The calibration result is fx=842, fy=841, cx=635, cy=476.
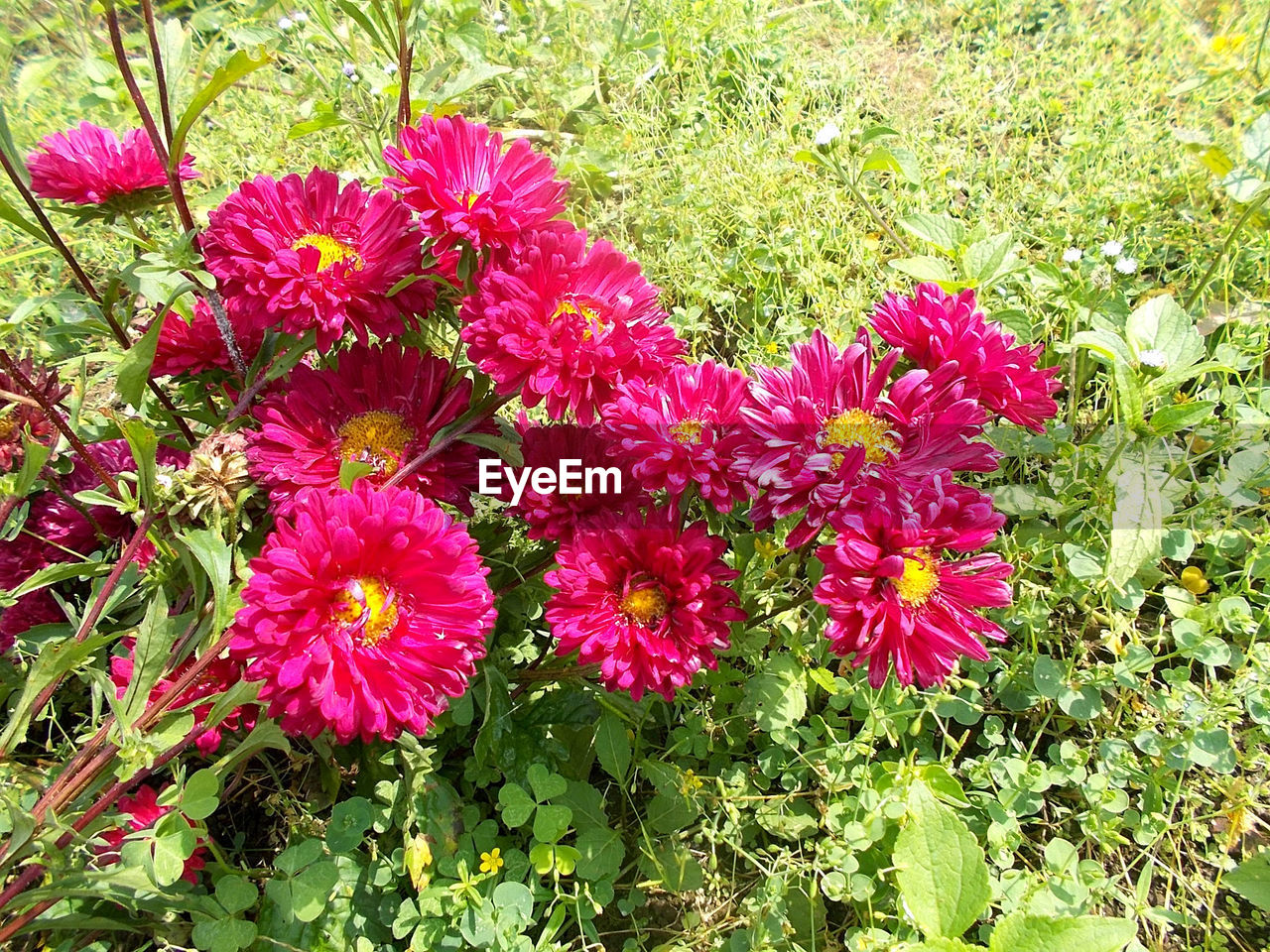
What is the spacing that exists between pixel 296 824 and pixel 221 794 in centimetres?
14

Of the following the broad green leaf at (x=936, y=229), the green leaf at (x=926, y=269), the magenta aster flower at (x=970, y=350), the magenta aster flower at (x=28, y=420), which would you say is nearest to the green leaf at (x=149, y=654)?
the magenta aster flower at (x=28, y=420)

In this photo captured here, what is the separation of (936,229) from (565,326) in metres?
0.99

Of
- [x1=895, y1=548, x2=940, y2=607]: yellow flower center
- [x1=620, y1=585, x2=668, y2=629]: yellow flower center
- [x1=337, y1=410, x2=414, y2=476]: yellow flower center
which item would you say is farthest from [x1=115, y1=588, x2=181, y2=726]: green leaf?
[x1=895, y1=548, x2=940, y2=607]: yellow flower center

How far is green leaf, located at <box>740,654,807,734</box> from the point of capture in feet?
4.37

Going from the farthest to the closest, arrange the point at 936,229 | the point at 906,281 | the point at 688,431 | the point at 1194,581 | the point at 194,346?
the point at 906,281 → the point at 936,229 → the point at 1194,581 → the point at 194,346 → the point at 688,431

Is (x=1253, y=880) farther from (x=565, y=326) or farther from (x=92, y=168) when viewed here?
(x=92, y=168)

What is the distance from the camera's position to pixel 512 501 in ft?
3.77

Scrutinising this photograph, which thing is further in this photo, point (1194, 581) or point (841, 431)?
point (1194, 581)

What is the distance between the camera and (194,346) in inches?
50.3

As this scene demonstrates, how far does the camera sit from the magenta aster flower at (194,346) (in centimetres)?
127

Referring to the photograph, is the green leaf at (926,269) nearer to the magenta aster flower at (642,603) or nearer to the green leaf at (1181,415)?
the green leaf at (1181,415)

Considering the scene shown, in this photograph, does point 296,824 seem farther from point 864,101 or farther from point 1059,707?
point 864,101

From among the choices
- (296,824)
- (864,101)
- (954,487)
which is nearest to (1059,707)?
(954,487)

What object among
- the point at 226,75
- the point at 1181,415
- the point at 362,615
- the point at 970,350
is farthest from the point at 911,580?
the point at 226,75
